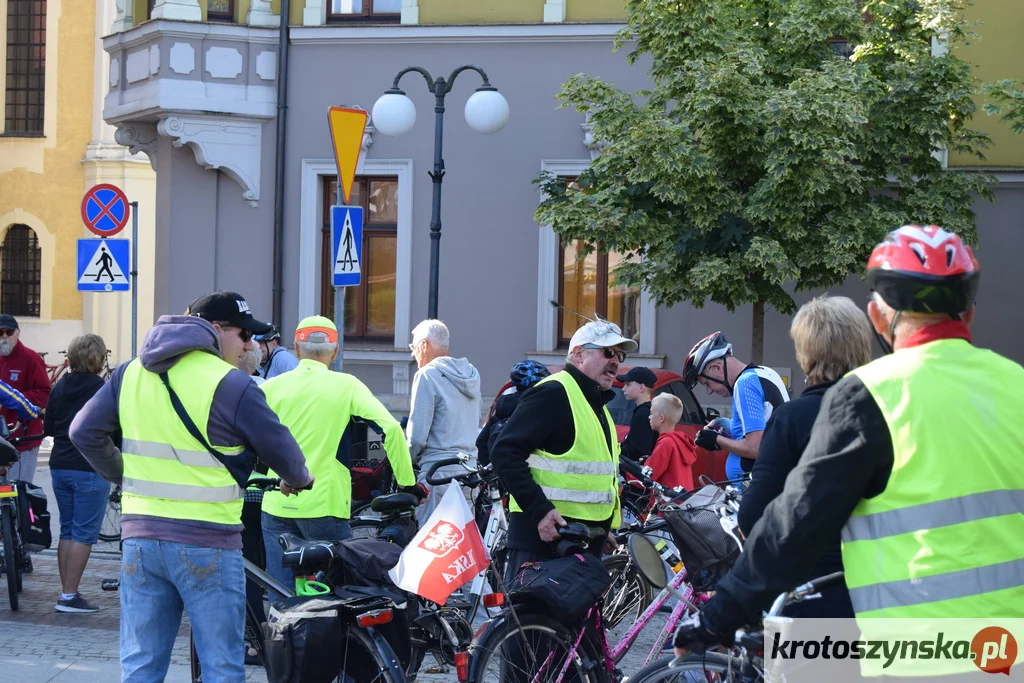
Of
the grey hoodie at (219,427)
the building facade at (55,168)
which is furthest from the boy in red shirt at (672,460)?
the building facade at (55,168)

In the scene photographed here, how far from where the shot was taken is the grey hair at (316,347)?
6.20m

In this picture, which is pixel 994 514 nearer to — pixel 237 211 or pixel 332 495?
pixel 332 495

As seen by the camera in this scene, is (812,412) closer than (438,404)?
Yes

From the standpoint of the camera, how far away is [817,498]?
2.77 m

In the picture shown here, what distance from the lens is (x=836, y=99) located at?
540 inches

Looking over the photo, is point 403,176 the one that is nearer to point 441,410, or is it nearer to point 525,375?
point 525,375

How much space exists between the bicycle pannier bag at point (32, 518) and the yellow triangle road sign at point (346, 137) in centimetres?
309

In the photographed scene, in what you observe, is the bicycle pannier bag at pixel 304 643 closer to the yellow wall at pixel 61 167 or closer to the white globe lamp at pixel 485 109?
the white globe lamp at pixel 485 109

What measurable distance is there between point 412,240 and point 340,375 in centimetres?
1200

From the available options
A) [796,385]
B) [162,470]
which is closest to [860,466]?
[162,470]

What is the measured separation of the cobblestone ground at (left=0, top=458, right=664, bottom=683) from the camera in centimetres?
675

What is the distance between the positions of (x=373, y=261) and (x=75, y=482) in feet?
34.1

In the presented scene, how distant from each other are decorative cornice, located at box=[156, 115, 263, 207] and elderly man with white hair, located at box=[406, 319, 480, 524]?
10227 millimetres

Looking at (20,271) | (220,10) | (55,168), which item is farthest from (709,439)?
(20,271)
